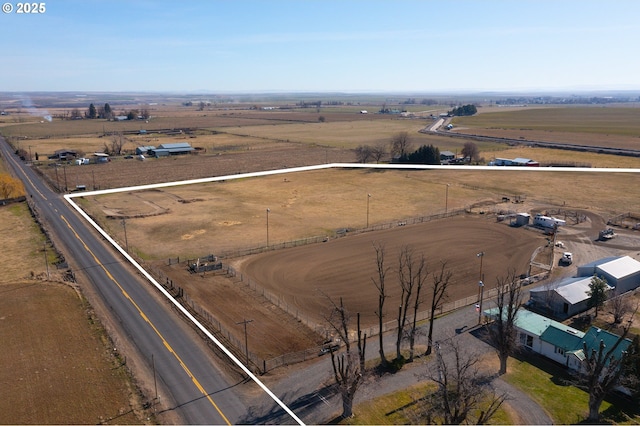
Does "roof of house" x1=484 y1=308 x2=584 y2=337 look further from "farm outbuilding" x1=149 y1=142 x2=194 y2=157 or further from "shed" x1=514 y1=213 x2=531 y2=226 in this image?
"farm outbuilding" x1=149 y1=142 x2=194 y2=157

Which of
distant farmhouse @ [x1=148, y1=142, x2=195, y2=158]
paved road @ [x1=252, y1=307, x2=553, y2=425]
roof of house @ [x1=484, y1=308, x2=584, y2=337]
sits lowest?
paved road @ [x1=252, y1=307, x2=553, y2=425]

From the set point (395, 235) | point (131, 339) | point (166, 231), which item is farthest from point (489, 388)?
point (166, 231)

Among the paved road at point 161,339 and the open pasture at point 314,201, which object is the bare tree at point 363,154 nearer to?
the open pasture at point 314,201

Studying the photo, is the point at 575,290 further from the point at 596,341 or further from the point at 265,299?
the point at 265,299

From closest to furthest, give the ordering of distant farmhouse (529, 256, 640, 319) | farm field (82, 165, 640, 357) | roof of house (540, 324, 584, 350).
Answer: roof of house (540, 324, 584, 350)
distant farmhouse (529, 256, 640, 319)
farm field (82, 165, 640, 357)

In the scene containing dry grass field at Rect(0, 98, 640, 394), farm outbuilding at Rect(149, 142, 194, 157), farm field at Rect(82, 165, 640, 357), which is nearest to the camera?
dry grass field at Rect(0, 98, 640, 394)

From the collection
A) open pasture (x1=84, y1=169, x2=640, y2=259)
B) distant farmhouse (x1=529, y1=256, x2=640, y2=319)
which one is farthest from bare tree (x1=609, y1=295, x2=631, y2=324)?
open pasture (x1=84, y1=169, x2=640, y2=259)
